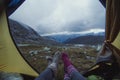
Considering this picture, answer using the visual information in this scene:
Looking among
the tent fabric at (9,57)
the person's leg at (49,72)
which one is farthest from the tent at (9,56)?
the person's leg at (49,72)

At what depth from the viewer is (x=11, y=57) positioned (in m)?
2.54

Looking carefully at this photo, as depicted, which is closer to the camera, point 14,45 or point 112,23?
point 112,23

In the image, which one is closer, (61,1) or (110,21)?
(110,21)

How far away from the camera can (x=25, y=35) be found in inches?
108

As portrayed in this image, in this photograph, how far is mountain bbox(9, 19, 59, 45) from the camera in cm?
268

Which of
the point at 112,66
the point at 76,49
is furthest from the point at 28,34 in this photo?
the point at 112,66

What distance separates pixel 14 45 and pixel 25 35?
21cm

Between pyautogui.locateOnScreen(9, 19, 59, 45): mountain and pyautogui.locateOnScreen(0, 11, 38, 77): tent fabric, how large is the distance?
0.11 metres

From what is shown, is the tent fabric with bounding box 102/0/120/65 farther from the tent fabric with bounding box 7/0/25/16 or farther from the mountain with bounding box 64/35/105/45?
the tent fabric with bounding box 7/0/25/16

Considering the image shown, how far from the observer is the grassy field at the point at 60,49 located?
2642 mm

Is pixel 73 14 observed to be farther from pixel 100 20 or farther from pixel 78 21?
pixel 100 20

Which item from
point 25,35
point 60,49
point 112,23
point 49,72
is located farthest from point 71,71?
point 25,35

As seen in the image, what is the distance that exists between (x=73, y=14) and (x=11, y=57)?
0.74 meters

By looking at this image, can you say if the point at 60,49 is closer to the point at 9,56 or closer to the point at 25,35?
the point at 25,35
